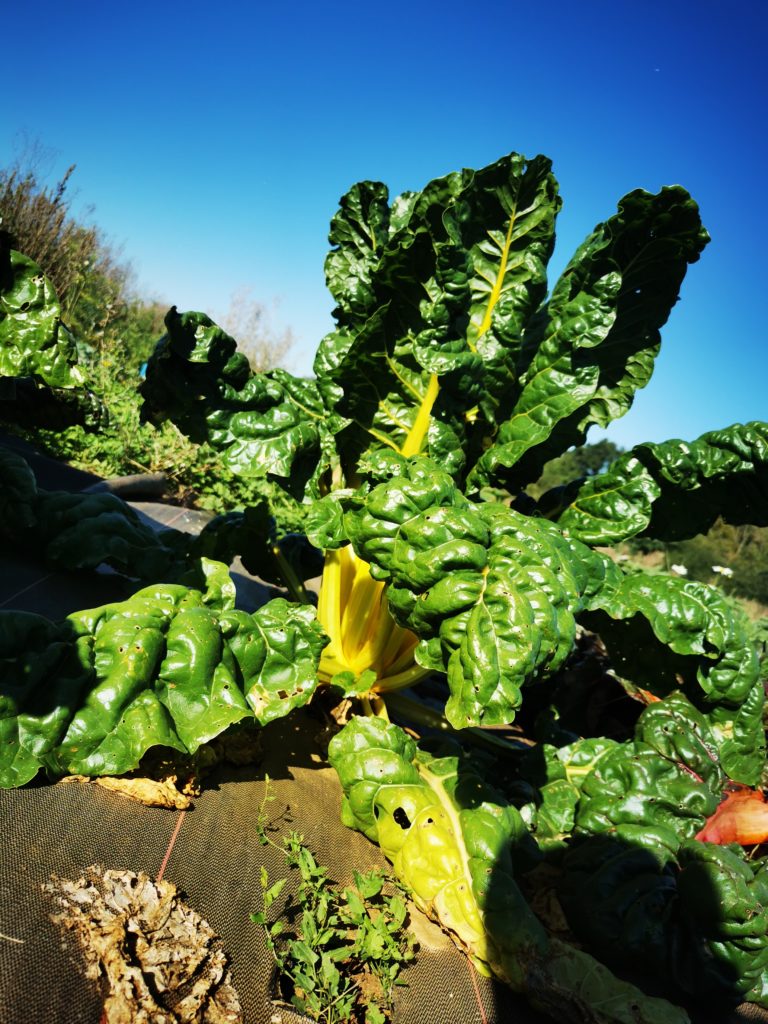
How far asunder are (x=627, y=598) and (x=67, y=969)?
228 cm

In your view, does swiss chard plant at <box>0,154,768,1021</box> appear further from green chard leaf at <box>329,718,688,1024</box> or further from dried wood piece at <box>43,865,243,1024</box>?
dried wood piece at <box>43,865,243,1024</box>

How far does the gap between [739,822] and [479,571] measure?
6.09 feet

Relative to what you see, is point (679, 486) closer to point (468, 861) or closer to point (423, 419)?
point (423, 419)

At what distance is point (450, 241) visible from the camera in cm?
256

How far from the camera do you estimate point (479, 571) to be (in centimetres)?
217

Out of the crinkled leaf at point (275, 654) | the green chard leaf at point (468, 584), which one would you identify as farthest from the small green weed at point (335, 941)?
the green chard leaf at point (468, 584)

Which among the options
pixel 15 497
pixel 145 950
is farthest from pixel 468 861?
pixel 15 497

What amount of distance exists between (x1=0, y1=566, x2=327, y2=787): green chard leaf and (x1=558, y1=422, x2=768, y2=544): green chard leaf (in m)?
1.50

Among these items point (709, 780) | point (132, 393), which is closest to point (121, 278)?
point (132, 393)

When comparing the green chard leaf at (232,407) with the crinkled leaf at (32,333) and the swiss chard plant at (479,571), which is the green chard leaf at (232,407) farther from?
the crinkled leaf at (32,333)

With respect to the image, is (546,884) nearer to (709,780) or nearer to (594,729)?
(709,780)

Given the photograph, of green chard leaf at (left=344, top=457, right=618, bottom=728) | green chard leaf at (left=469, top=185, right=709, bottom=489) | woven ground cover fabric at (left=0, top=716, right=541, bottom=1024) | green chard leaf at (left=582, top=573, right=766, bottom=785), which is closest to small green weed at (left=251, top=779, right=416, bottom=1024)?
woven ground cover fabric at (left=0, top=716, right=541, bottom=1024)

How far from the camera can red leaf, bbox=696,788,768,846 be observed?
9.31 ft

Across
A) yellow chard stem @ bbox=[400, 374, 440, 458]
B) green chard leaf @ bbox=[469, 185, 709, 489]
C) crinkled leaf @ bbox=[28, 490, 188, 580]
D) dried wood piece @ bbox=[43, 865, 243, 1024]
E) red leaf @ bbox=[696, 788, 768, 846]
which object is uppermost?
green chard leaf @ bbox=[469, 185, 709, 489]
